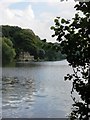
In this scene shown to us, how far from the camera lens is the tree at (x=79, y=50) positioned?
118cm

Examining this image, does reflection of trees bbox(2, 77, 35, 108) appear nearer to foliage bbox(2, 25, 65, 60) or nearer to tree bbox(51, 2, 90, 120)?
foliage bbox(2, 25, 65, 60)


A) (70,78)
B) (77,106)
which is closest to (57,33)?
(70,78)

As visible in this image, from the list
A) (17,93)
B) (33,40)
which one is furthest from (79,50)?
(17,93)

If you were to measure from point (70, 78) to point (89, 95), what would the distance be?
0.13 m

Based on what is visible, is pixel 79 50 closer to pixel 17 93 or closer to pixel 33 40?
pixel 33 40

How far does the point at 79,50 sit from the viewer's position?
3.96 ft

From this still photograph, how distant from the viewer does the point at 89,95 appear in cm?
116

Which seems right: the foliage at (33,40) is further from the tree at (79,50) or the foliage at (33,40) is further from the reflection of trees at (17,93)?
the reflection of trees at (17,93)

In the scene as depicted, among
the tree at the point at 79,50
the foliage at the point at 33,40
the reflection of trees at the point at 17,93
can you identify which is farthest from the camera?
the reflection of trees at the point at 17,93

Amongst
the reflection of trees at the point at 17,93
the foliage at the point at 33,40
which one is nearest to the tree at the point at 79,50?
the foliage at the point at 33,40

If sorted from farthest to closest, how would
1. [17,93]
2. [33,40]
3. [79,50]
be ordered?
[17,93], [33,40], [79,50]

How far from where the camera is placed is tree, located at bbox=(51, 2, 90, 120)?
3.87 feet

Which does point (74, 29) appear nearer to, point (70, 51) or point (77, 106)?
point (70, 51)

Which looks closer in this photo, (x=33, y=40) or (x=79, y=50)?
(x=79, y=50)
